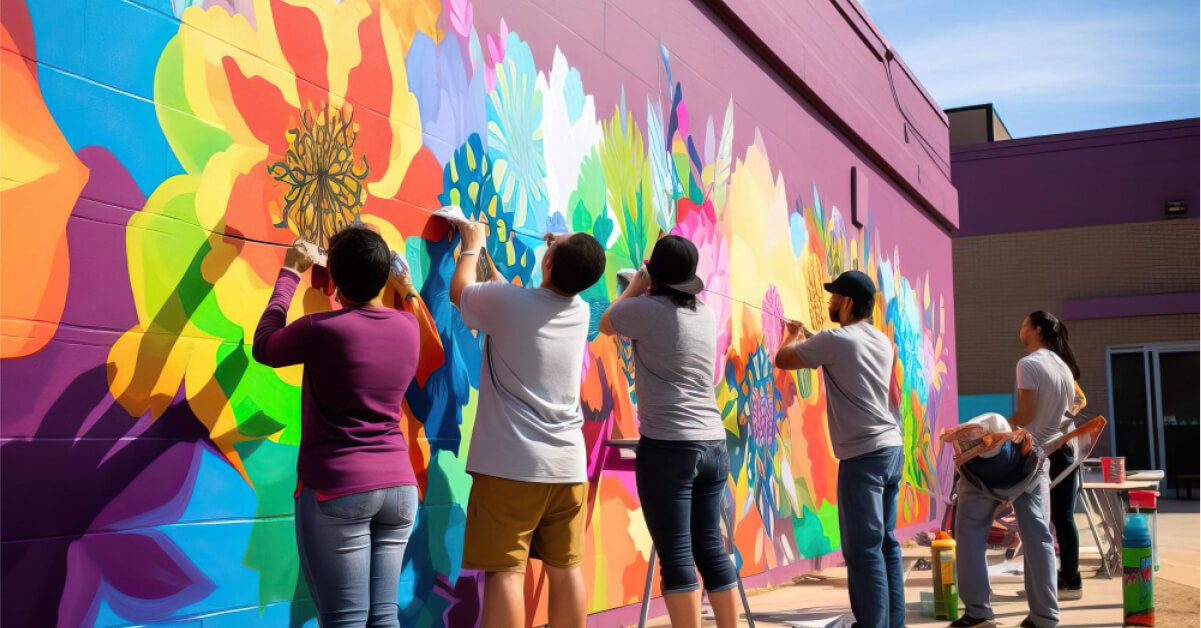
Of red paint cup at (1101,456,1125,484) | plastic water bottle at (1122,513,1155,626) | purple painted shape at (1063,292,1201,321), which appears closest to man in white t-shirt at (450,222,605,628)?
plastic water bottle at (1122,513,1155,626)

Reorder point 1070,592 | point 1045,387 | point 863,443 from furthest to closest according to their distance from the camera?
point 1070,592
point 1045,387
point 863,443

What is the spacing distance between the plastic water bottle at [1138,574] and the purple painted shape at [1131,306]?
1482cm

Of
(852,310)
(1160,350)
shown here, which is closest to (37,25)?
(852,310)

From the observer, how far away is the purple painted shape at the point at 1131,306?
739 inches

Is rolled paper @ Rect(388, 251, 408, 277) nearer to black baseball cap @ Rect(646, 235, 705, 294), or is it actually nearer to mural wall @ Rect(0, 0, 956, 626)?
mural wall @ Rect(0, 0, 956, 626)

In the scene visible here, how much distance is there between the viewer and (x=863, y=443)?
4.77 meters

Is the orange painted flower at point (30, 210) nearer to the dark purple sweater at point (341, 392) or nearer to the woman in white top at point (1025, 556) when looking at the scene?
the dark purple sweater at point (341, 392)

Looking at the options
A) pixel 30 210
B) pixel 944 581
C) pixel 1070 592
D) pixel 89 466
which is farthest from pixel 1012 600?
pixel 30 210

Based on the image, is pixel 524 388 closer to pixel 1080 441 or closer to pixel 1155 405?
pixel 1080 441

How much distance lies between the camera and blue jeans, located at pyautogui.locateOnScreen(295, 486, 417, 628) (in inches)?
117

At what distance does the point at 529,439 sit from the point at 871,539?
5.82 feet

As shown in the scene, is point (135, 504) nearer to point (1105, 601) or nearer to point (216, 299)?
point (216, 299)

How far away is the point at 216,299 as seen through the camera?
10.9 feet

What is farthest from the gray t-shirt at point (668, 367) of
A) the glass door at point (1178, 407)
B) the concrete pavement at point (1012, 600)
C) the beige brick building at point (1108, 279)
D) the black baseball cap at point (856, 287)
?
the glass door at point (1178, 407)
